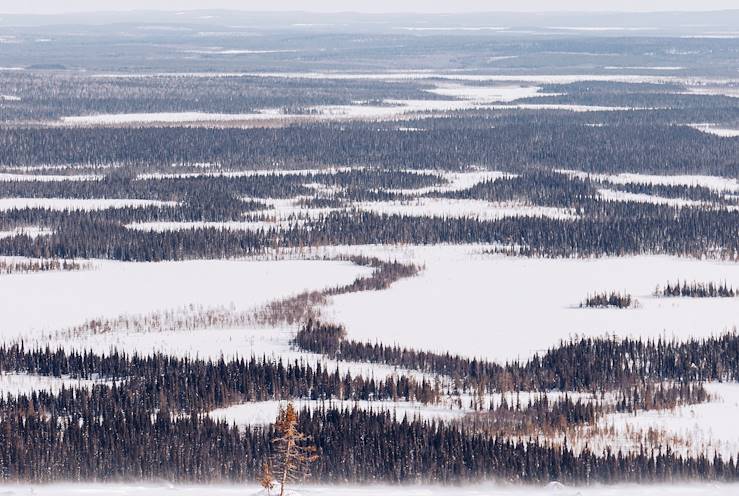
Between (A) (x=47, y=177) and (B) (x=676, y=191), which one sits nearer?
(B) (x=676, y=191)

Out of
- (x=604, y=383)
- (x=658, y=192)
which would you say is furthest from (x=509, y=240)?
(x=604, y=383)

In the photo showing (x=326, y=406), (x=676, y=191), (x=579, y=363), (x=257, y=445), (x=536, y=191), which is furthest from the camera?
(x=536, y=191)

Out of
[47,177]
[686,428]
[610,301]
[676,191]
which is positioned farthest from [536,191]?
[686,428]

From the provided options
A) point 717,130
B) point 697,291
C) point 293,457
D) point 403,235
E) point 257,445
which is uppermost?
point 293,457

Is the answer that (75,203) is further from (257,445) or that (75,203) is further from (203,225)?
(257,445)

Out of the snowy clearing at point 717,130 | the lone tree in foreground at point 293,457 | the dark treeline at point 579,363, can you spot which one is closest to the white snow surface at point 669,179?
the snowy clearing at point 717,130

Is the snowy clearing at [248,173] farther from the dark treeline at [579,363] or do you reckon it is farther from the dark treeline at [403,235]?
the dark treeline at [579,363]

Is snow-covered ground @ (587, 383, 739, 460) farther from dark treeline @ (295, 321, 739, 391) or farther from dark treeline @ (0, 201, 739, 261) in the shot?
dark treeline @ (0, 201, 739, 261)
